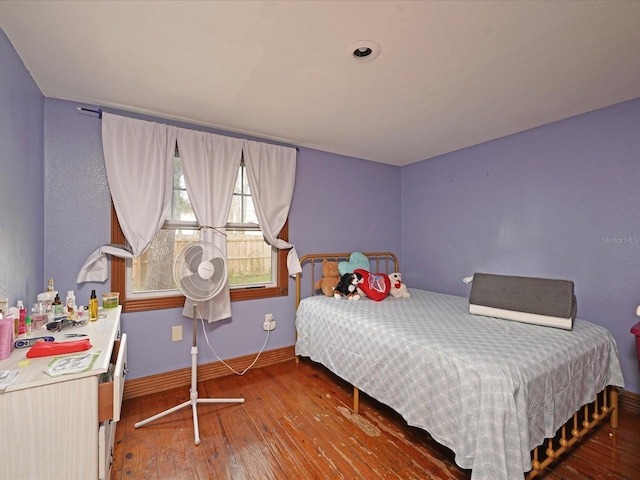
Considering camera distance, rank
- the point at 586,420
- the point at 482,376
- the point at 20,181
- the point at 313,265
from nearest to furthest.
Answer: the point at 482,376 < the point at 20,181 < the point at 586,420 < the point at 313,265

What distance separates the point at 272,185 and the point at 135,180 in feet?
3.85

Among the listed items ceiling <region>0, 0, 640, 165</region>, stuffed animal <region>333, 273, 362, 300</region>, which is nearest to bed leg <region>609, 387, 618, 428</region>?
stuffed animal <region>333, 273, 362, 300</region>

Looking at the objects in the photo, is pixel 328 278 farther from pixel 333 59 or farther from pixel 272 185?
pixel 333 59

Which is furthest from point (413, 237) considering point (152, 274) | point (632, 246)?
point (152, 274)

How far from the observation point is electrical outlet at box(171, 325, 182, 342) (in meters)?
2.55

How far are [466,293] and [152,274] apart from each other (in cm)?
318

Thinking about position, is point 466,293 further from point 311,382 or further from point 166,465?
point 166,465

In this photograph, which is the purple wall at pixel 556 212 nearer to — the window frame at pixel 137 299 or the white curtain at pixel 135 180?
the window frame at pixel 137 299

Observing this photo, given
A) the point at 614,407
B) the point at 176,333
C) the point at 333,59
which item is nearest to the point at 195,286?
the point at 176,333

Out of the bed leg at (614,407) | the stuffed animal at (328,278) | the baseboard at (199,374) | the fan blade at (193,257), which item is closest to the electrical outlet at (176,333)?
the baseboard at (199,374)

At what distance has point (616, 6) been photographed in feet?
4.25

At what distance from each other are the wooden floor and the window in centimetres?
86

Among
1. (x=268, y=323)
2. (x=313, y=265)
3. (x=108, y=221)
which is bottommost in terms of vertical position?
(x=268, y=323)

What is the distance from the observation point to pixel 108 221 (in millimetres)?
2303
